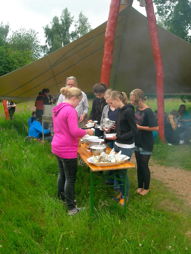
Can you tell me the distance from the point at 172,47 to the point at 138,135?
15.0 ft

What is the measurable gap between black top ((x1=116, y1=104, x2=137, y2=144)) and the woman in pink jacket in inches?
15.2

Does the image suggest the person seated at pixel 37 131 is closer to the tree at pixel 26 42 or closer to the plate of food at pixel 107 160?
the plate of food at pixel 107 160

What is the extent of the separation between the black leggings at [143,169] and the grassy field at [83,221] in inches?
6.2

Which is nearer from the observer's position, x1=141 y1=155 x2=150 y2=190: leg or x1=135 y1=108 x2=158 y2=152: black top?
x1=135 y1=108 x2=158 y2=152: black top

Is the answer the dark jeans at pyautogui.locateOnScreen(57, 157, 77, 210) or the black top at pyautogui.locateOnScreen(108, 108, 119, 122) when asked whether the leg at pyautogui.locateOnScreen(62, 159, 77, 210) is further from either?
the black top at pyautogui.locateOnScreen(108, 108, 119, 122)

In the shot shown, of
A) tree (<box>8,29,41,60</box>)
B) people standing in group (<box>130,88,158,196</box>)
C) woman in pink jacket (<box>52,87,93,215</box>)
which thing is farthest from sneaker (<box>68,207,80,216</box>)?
Answer: tree (<box>8,29,41,60</box>)

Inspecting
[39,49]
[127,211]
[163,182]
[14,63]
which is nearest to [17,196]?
[127,211]

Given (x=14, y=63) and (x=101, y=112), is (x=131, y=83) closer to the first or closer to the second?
A: (x=101, y=112)

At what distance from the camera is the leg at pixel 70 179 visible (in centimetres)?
314

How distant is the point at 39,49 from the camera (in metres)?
49.8

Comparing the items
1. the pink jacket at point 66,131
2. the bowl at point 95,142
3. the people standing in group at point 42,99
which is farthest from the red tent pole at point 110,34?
the pink jacket at point 66,131

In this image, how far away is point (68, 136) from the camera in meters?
3.07

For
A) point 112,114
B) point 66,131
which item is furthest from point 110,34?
point 66,131

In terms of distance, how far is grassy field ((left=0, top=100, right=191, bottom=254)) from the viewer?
2664 mm
